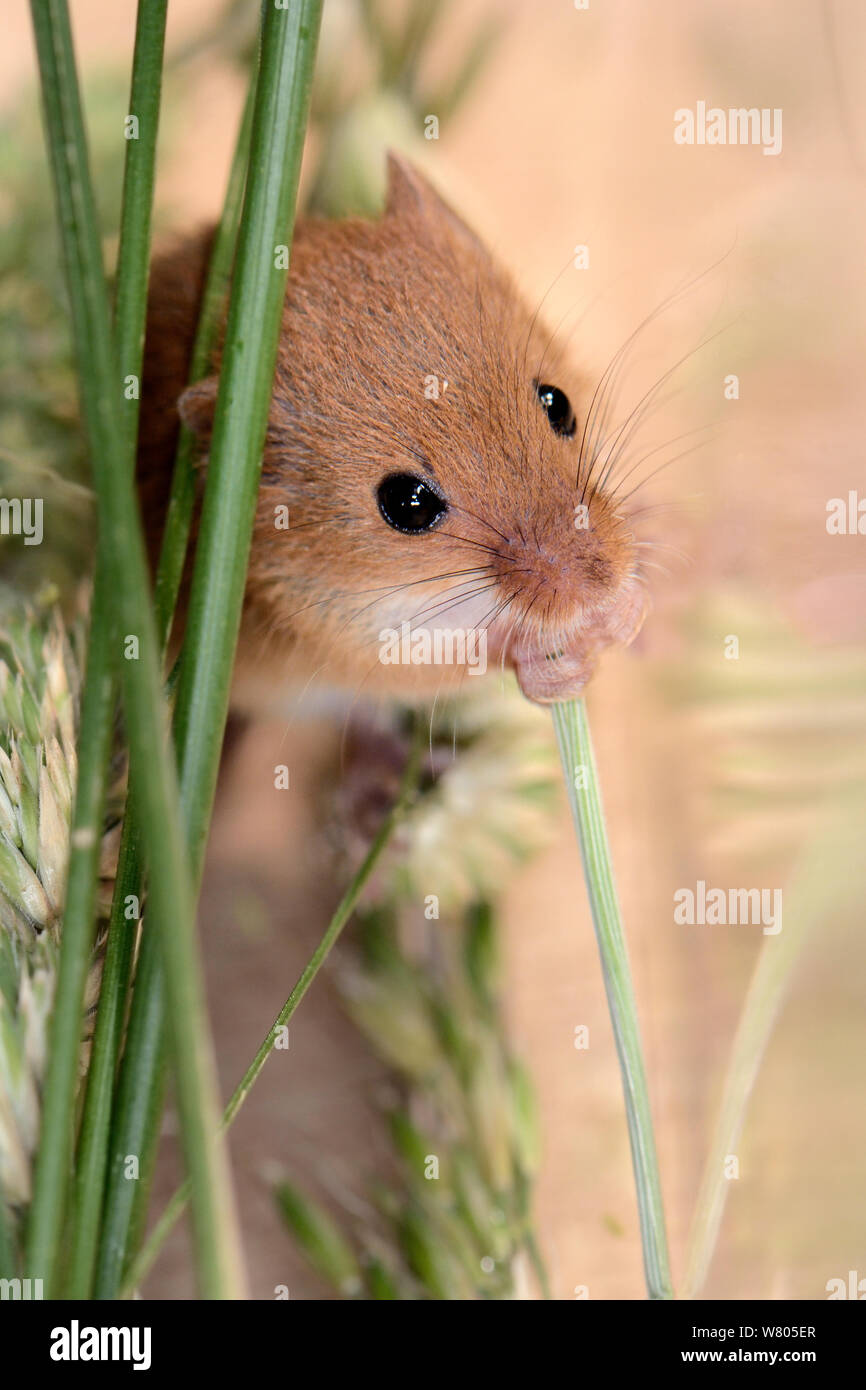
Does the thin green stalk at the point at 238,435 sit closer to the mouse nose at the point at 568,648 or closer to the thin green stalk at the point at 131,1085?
the thin green stalk at the point at 131,1085

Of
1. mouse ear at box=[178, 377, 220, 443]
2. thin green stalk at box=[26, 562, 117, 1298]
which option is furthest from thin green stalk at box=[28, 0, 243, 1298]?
mouse ear at box=[178, 377, 220, 443]

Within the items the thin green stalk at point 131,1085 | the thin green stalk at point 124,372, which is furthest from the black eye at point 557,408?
the thin green stalk at point 131,1085

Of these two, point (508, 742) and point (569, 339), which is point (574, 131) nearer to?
point (569, 339)

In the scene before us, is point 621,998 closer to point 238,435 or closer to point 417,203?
point 238,435

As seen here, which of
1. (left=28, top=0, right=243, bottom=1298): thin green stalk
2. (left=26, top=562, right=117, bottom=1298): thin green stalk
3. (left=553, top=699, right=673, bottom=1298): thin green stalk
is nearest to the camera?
(left=28, top=0, right=243, bottom=1298): thin green stalk

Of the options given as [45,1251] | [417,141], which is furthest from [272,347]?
[417,141]

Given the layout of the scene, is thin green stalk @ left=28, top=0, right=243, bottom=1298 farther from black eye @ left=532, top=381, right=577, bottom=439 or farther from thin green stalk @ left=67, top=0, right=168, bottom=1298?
black eye @ left=532, top=381, right=577, bottom=439

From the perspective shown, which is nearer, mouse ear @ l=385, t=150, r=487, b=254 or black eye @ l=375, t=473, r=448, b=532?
black eye @ l=375, t=473, r=448, b=532
